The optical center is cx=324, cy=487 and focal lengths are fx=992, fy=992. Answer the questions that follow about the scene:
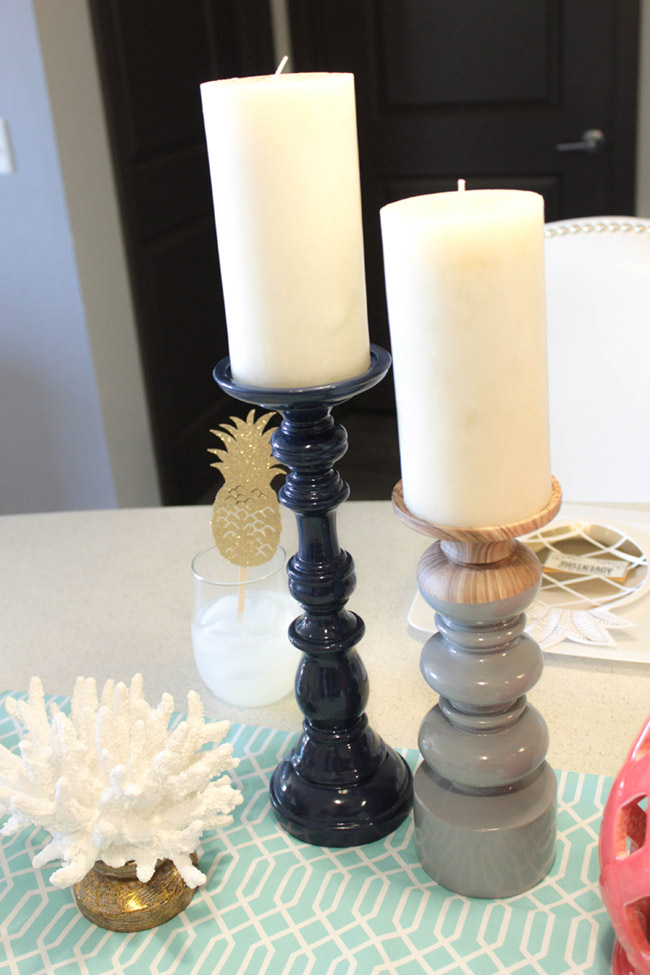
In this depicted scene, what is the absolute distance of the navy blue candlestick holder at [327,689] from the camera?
63cm

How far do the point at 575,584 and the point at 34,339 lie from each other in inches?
73.3

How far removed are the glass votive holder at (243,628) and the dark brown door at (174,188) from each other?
1.96 meters

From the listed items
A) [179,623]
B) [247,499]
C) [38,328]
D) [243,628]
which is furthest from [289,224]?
[38,328]

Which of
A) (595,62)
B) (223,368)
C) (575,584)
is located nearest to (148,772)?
(223,368)

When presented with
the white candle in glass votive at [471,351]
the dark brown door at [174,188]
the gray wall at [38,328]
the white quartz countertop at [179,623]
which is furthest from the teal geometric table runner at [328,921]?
the dark brown door at [174,188]

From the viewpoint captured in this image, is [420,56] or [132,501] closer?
[132,501]

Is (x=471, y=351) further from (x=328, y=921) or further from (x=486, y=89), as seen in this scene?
(x=486, y=89)

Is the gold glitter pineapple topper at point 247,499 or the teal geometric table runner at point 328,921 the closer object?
the teal geometric table runner at point 328,921

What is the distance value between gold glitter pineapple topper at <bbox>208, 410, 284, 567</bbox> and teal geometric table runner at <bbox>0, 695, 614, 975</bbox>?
21 centimetres

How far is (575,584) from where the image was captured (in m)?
0.92

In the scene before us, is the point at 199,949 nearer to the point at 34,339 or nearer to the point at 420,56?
the point at 34,339

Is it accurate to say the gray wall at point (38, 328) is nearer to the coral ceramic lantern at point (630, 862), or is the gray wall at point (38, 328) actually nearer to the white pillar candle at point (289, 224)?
the white pillar candle at point (289, 224)

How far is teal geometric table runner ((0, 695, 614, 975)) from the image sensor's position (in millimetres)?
575

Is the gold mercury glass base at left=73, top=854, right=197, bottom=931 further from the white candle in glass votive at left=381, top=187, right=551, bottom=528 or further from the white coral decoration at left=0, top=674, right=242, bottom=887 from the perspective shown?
the white candle in glass votive at left=381, top=187, right=551, bottom=528
